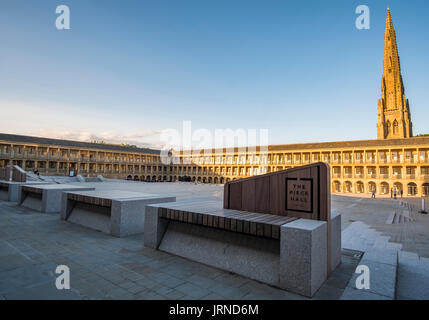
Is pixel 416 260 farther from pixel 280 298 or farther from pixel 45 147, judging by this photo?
pixel 45 147

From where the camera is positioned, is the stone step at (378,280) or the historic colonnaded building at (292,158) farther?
the historic colonnaded building at (292,158)

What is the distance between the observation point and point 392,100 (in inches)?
2498

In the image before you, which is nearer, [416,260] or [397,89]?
[416,260]

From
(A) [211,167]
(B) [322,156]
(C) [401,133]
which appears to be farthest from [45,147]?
(C) [401,133]

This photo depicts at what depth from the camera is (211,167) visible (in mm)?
67812

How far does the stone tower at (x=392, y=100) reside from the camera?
61156mm

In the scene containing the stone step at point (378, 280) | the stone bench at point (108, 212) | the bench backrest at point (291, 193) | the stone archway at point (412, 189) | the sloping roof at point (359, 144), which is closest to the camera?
the stone step at point (378, 280)

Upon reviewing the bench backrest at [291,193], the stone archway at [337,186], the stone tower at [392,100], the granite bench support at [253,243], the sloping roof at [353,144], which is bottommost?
the stone archway at [337,186]

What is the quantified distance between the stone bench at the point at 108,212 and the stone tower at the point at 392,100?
72.5 m

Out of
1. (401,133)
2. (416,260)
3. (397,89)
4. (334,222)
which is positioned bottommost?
(416,260)

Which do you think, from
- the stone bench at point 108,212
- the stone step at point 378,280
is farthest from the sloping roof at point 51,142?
the stone step at point 378,280

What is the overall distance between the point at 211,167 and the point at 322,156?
97.8 ft

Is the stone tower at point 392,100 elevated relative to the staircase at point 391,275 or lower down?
elevated

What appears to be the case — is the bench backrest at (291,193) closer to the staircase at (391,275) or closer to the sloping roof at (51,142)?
the staircase at (391,275)
